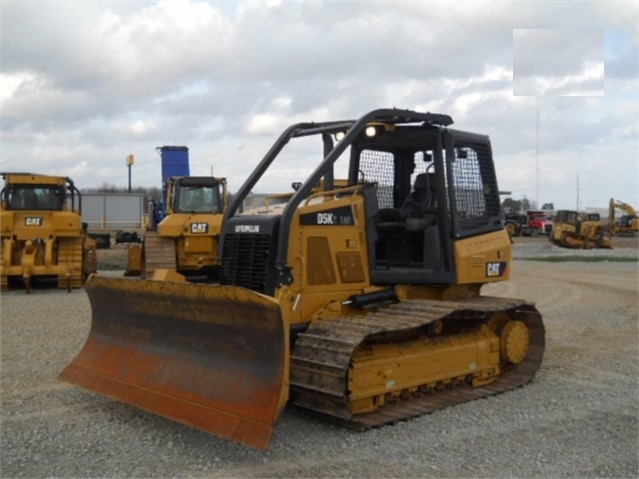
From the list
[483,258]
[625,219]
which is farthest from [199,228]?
[625,219]

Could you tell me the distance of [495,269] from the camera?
8414mm

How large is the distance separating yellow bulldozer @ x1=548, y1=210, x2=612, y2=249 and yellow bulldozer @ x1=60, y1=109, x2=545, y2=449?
103 feet

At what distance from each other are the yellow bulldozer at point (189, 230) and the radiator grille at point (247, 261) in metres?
10.2

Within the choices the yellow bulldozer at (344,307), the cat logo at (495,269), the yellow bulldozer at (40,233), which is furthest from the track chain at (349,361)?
the yellow bulldozer at (40,233)

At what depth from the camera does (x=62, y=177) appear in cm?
1823

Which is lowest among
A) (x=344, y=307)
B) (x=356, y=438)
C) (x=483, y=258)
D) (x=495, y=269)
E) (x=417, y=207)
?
(x=356, y=438)

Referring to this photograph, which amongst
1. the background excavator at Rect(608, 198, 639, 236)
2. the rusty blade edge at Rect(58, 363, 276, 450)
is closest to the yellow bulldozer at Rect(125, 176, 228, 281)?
the rusty blade edge at Rect(58, 363, 276, 450)

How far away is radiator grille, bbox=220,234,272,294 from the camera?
6926 mm

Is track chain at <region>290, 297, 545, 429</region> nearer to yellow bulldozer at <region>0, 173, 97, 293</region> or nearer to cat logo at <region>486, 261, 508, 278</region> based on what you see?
cat logo at <region>486, 261, 508, 278</region>

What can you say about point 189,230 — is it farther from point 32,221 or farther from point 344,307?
point 344,307

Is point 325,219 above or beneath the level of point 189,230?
above

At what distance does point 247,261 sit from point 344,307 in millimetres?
1018

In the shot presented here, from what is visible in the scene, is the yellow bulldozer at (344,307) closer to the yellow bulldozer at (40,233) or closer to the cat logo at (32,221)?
the yellow bulldozer at (40,233)

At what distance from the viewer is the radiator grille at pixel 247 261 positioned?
22.7 ft
